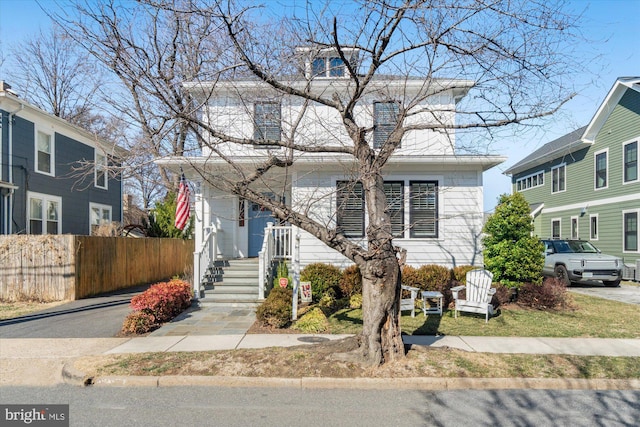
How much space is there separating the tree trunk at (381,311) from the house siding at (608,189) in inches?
508

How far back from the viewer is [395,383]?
532 centimetres

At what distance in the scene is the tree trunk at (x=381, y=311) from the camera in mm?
5641

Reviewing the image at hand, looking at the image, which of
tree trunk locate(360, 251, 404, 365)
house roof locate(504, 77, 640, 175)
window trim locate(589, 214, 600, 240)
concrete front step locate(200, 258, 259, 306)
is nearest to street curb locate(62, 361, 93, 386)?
tree trunk locate(360, 251, 404, 365)

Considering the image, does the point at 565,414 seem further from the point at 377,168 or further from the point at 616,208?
the point at 616,208

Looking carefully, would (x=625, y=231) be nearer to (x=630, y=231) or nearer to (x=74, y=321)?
(x=630, y=231)

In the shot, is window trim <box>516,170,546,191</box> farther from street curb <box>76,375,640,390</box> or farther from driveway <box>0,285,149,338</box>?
driveway <box>0,285,149,338</box>

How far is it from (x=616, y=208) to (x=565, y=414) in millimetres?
17499

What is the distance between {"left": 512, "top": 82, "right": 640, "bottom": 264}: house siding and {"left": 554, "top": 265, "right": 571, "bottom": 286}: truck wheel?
419cm

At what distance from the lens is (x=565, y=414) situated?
4.57 m

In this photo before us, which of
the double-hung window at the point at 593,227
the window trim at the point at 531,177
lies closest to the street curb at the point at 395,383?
the double-hung window at the point at 593,227

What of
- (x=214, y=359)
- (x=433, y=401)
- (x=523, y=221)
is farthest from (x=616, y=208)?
(x=214, y=359)

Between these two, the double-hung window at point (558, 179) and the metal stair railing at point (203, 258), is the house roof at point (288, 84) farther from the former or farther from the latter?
the double-hung window at point (558, 179)

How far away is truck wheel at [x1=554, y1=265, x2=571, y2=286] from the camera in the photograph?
1473cm

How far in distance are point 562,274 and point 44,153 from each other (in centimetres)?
2091
